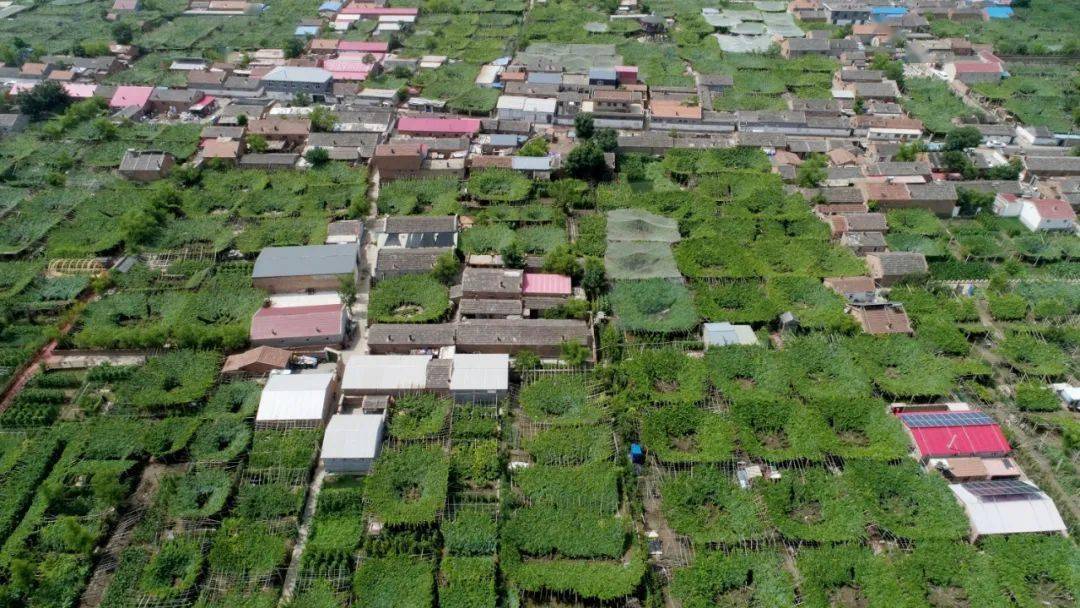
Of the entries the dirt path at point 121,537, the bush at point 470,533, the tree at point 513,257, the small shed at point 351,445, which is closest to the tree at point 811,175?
the tree at point 513,257

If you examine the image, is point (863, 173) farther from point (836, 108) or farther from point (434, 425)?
point (434, 425)

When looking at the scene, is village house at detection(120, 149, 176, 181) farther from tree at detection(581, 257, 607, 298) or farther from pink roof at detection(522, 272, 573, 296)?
tree at detection(581, 257, 607, 298)

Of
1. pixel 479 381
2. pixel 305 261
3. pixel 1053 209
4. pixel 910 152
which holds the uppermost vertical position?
pixel 910 152

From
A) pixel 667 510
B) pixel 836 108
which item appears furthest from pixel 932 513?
pixel 836 108

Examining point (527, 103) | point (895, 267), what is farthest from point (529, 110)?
point (895, 267)

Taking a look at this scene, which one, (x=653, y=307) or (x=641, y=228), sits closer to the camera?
(x=653, y=307)

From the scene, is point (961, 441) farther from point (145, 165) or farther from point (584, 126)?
Answer: point (145, 165)

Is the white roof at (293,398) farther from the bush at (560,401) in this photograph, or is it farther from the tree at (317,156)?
the tree at (317,156)
